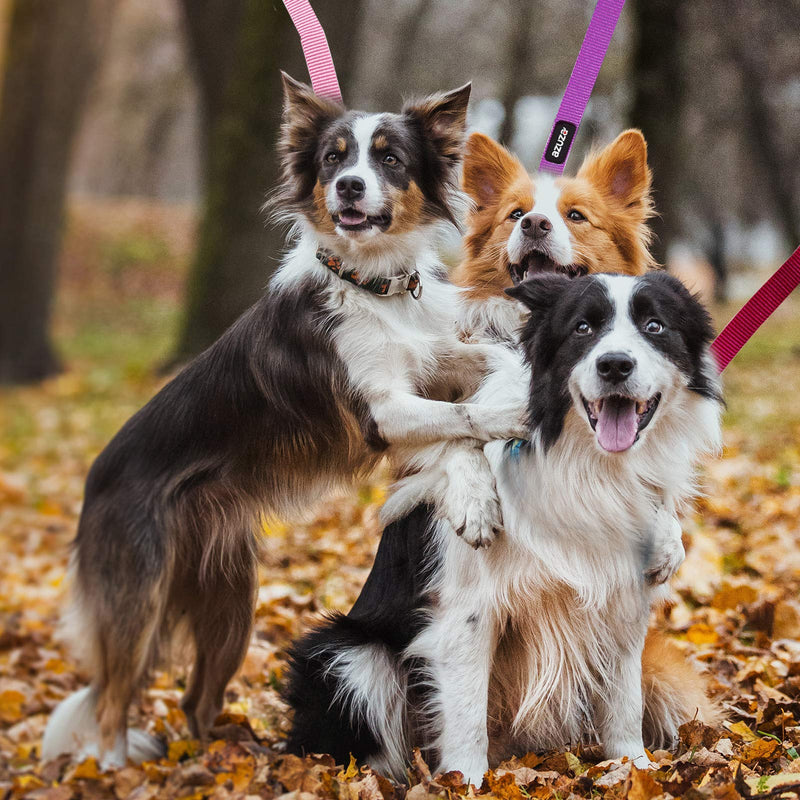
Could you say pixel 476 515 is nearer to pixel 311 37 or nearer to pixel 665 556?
pixel 665 556

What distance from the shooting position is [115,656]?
12.6 feet

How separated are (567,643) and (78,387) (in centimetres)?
1299

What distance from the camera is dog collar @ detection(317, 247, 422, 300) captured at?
3.46 metres

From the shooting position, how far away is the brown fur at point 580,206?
3240 millimetres

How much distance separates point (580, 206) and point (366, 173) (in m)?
0.80

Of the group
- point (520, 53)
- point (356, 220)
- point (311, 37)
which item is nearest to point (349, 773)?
point (356, 220)

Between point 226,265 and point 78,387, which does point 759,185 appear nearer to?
point 78,387

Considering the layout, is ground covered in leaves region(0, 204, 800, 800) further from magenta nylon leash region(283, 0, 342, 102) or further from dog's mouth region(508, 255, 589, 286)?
magenta nylon leash region(283, 0, 342, 102)


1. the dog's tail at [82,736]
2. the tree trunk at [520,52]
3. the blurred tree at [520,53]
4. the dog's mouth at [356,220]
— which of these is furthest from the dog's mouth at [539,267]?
the tree trunk at [520,52]

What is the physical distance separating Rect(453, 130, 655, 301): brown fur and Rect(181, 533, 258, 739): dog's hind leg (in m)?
1.59

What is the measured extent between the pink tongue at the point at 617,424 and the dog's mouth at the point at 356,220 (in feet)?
4.01

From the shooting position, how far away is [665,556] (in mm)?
2887

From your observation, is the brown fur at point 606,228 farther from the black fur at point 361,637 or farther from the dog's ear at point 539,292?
the black fur at point 361,637

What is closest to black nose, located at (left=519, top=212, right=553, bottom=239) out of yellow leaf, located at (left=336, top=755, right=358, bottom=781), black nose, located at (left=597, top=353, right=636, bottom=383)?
black nose, located at (left=597, top=353, right=636, bottom=383)
